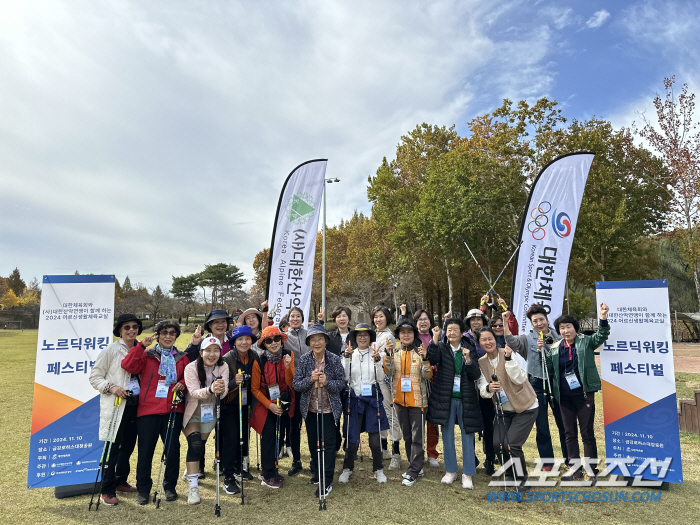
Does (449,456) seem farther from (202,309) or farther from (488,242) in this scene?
(202,309)

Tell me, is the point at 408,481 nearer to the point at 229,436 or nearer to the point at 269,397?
the point at 269,397

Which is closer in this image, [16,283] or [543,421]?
[543,421]

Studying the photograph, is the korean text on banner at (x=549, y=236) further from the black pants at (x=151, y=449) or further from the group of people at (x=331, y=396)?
the black pants at (x=151, y=449)

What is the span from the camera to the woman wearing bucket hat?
484cm

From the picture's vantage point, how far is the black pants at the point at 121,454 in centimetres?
437

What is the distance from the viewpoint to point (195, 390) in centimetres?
430

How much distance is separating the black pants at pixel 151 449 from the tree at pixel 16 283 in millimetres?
93065

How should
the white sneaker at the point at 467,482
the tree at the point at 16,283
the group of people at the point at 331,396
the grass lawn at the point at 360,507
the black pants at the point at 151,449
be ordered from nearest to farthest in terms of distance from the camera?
the grass lawn at the point at 360,507 < the black pants at the point at 151,449 < the group of people at the point at 331,396 < the white sneaker at the point at 467,482 < the tree at the point at 16,283

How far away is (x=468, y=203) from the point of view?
2017cm

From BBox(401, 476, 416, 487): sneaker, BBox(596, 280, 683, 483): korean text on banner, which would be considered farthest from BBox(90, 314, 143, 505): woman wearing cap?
BBox(596, 280, 683, 483): korean text on banner

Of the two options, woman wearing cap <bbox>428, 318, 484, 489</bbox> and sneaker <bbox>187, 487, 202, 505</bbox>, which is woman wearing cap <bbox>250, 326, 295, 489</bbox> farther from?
woman wearing cap <bbox>428, 318, 484, 489</bbox>

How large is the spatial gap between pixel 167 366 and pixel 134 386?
41 centimetres

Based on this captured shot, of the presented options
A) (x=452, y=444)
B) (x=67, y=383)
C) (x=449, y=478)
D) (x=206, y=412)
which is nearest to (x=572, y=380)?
(x=452, y=444)

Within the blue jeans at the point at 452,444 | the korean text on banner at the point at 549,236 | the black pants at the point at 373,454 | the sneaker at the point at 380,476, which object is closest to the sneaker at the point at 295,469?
the black pants at the point at 373,454
